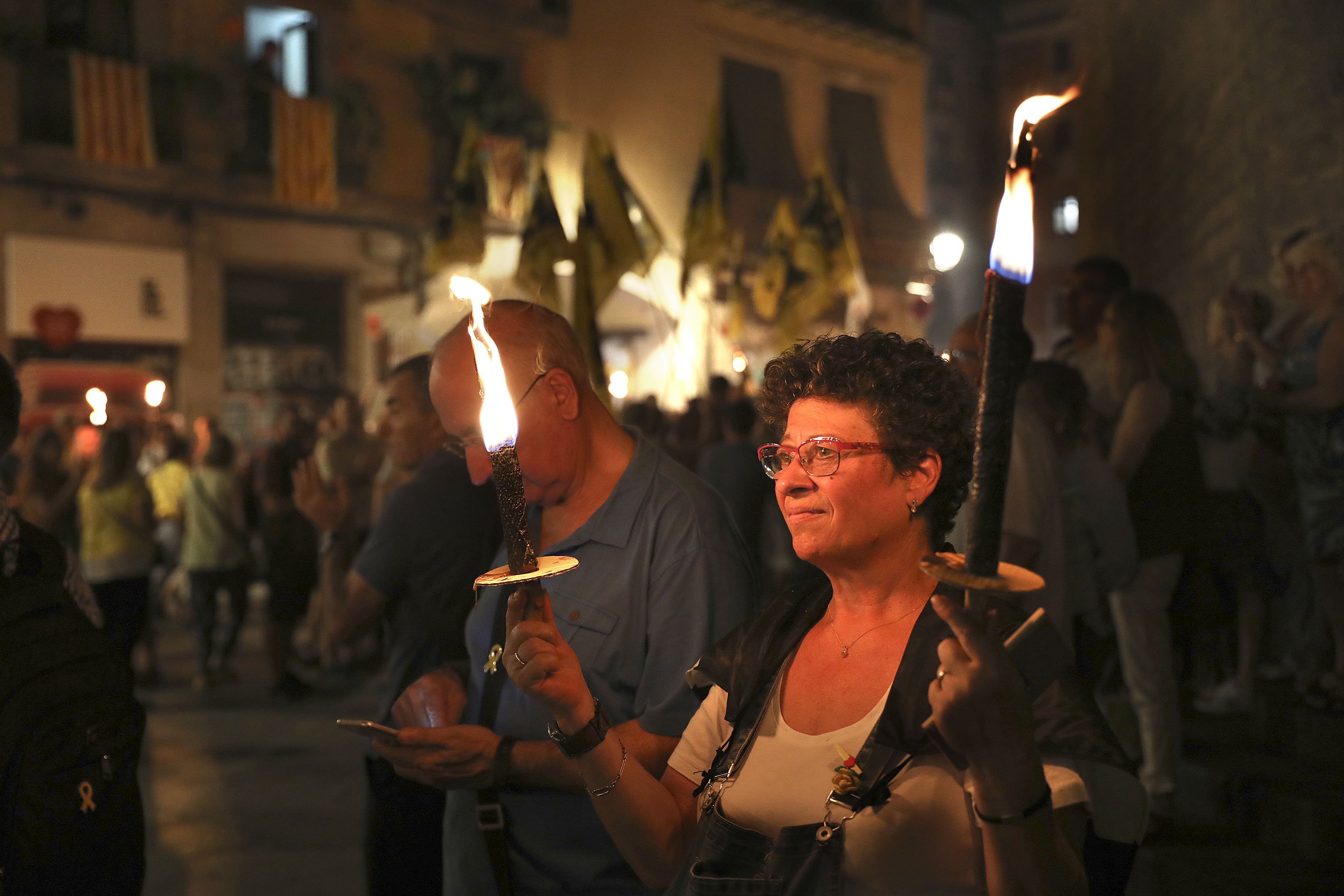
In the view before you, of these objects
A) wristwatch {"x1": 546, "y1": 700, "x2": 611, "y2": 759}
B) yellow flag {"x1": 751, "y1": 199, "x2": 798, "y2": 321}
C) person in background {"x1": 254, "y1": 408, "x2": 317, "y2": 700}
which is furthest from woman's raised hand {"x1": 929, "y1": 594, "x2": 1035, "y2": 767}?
yellow flag {"x1": 751, "y1": 199, "x2": 798, "y2": 321}

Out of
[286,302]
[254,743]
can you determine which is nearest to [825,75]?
[286,302]

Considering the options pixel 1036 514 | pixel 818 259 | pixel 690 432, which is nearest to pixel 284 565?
pixel 690 432

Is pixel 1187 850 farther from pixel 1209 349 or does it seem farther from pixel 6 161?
pixel 6 161

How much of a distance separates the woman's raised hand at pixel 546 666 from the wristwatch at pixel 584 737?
0.04 feet

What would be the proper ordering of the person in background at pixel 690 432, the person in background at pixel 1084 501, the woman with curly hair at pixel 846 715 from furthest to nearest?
1. the person in background at pixel 690 432
2. the person in background at pixel 1084 501
3. the woman with curly hair at pixel 846 715

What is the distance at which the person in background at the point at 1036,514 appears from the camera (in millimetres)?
3592

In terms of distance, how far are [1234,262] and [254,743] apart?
6375mm

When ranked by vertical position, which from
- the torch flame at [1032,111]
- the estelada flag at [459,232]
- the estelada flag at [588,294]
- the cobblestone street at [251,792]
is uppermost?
the estelada flag at [459,232]

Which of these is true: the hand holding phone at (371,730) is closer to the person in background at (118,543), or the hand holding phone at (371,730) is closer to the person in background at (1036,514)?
the person in background at (1036,514)

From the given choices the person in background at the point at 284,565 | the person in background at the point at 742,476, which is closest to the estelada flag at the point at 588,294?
the person in background at the point at 742,476

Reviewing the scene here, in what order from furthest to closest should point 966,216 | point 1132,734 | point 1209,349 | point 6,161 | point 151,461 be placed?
point 966,216 → point 6,161 → point 151,461 → point 1209,349 → point 1132,734

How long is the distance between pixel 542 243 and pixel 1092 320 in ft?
20.6

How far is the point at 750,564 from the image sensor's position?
2.34m

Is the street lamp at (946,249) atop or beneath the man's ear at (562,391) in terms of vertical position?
atop
